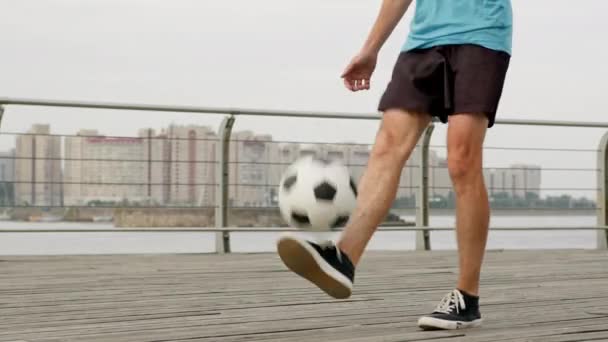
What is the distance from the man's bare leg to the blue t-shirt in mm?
232

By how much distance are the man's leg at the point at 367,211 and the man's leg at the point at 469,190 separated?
0.13m

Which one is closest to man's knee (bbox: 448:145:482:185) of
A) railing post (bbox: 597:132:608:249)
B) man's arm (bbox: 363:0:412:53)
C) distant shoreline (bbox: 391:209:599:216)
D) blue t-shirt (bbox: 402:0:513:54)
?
blue t-shirt (bbox: 402:0:513:54)

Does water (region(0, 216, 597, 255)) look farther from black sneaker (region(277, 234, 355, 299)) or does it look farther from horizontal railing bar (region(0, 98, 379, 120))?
black sneaker (region(277, 234, 355, 299))

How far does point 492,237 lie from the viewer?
7531 mm

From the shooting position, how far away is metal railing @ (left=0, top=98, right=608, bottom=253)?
666cm

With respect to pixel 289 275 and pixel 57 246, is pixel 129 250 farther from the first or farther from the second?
pixel 289 275

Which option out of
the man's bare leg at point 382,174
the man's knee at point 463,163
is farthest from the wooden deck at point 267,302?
the man's knee at point 463,163

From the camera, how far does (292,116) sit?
23.1ft

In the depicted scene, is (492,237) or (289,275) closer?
(289,275)

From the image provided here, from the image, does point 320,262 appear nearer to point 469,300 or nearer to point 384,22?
point 469,300

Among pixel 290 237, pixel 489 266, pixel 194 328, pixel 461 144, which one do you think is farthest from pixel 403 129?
pixel 489 266

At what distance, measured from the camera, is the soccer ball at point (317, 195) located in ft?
8.43

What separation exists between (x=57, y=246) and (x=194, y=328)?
3.84 meters

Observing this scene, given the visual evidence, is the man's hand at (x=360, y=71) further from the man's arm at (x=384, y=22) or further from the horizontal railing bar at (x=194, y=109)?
the horizontal railing bar at (x=194, y=109)
